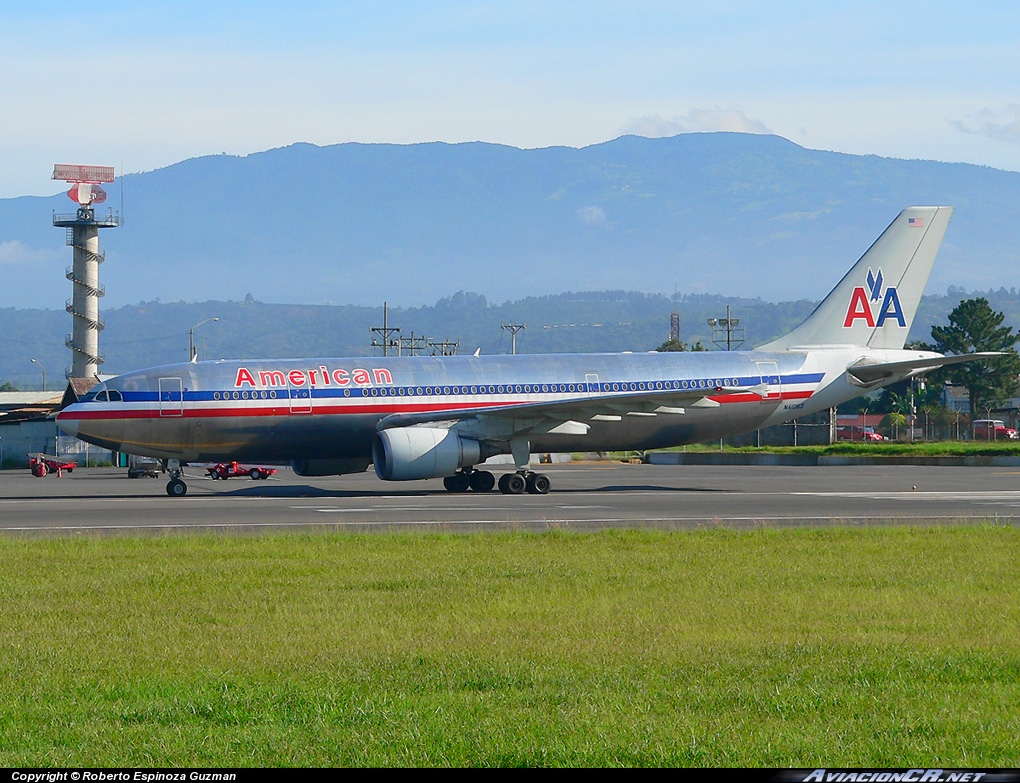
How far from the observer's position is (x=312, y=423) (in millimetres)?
36688

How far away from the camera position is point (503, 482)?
37.3 metres

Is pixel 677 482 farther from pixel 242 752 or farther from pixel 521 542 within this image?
pixel 242 752

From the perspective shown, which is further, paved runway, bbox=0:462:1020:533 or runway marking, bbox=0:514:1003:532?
paved runway, bbox=0:462:1020:533

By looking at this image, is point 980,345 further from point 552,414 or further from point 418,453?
point 418,453

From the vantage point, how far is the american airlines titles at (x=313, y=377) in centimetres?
3669

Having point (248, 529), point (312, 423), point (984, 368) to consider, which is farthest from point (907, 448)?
point (984, 368)

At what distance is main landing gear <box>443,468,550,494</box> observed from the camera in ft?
122

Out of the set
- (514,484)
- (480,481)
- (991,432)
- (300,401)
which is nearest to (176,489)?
(300,401)

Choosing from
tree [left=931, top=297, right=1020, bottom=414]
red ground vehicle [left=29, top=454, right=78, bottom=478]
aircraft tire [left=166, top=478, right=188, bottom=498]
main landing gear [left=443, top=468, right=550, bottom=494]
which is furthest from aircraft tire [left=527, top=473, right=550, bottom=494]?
tree [left=931, top=297, right=1020, bottom=414]

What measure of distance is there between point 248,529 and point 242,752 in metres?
16.6

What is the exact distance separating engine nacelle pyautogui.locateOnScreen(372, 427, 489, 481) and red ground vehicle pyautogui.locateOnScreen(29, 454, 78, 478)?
3257cm

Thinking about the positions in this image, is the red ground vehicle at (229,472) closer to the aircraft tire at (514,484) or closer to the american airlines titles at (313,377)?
the american airlines titles at (313,377)

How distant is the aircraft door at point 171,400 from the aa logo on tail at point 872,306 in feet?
69.5

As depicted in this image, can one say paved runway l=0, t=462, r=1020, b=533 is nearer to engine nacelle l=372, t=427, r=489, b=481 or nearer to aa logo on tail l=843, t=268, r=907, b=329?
engine nacelle l=372, t=427, r=489, b=481
